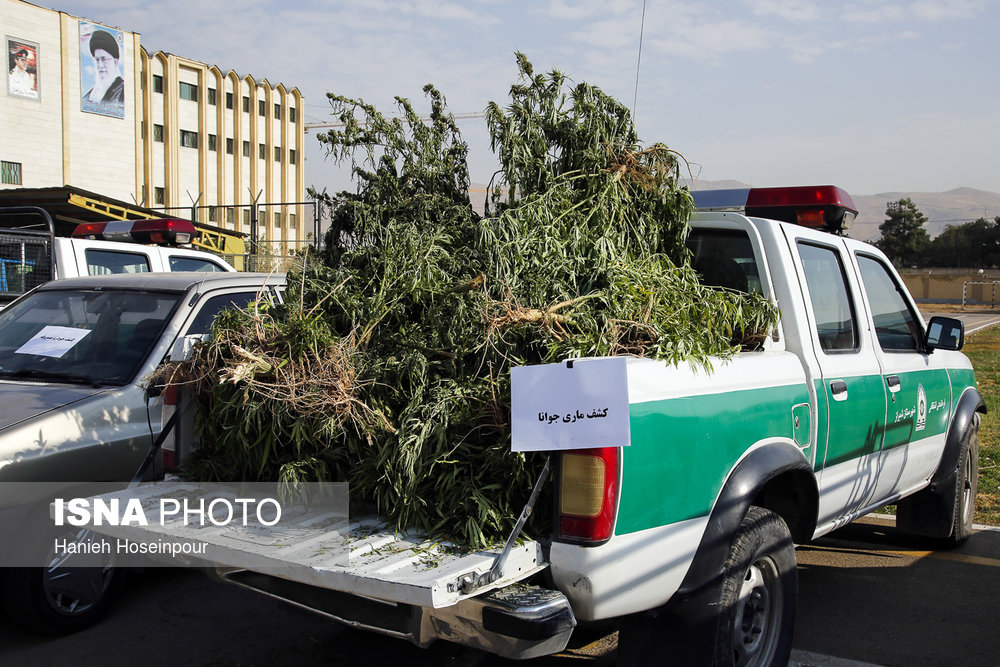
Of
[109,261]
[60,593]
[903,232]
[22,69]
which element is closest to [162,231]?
[109,261]

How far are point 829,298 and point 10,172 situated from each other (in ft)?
138

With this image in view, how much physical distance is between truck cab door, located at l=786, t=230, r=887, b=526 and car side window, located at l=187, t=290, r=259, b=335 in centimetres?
318

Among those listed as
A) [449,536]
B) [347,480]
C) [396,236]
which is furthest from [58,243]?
[449,536]

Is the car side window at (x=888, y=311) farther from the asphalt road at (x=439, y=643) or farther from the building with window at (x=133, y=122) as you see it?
the building with window at (x=133, y=122)

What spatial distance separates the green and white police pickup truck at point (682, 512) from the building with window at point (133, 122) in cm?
2784

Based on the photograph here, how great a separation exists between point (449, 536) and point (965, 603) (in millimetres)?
3407

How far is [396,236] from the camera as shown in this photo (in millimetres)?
3809

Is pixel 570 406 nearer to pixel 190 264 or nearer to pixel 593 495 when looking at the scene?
pixel 593 495

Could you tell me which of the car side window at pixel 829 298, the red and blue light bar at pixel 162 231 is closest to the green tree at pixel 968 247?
the red and blue light bar at pixel 162 231

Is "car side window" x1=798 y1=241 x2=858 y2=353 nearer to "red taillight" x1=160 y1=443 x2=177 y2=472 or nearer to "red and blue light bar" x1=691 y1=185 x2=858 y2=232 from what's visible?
"red and blue light bar" x1=691 y1=185 x2=858 y2=232

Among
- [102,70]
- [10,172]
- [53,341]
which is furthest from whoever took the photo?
[102,70]

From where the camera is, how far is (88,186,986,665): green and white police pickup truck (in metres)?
2.52

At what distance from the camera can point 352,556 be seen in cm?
259

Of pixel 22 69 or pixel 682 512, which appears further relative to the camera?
pixel 22 69
